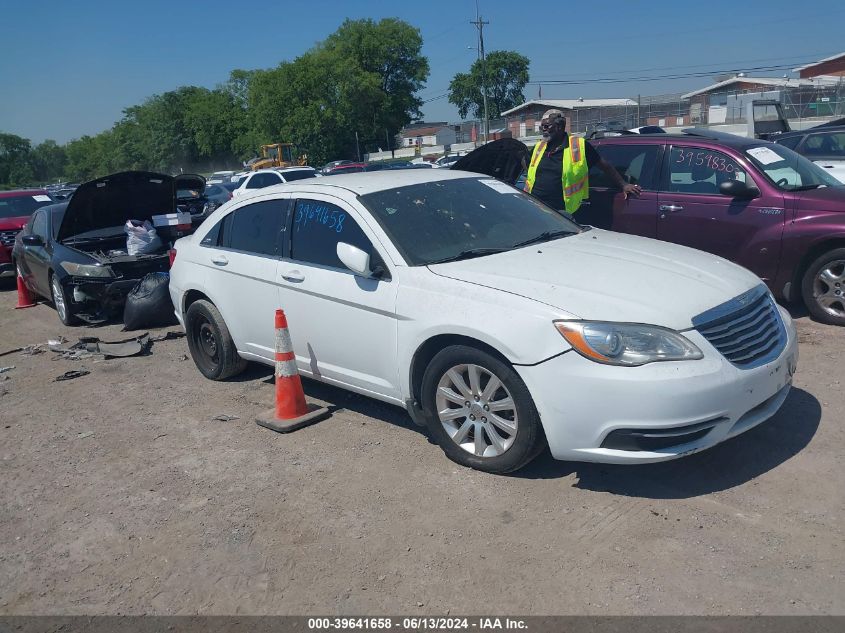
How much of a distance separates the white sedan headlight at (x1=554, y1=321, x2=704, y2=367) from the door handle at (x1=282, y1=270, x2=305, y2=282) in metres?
2.08

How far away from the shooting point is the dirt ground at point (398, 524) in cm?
316

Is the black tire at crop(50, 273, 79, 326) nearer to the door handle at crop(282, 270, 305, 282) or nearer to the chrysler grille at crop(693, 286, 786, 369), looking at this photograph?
the door handle at crop(282, 270, 305, 282)

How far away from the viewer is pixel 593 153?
7234mm

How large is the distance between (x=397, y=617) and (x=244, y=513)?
4.30ft

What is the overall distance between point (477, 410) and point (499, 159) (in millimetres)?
5127

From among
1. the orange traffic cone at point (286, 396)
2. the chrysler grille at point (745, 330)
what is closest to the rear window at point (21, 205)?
the orange traffic cone at point (286, 396)

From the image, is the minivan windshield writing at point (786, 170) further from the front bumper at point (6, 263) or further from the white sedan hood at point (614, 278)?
the front bumper at point (6, 263)

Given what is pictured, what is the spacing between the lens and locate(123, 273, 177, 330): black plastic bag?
859cm

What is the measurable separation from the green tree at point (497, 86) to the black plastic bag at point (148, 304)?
101038 mm

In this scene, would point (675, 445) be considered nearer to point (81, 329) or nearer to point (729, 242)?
point (729, 242)

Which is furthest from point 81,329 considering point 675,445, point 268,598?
point 675,445

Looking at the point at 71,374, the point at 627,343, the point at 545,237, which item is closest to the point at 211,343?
the point at 71,374

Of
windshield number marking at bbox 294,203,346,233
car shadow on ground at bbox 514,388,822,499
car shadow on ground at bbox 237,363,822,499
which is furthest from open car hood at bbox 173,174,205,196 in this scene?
car shadow on ground at bbox 514,388,822,499

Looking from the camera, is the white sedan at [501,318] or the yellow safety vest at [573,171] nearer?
the white sedan at [501,318]
